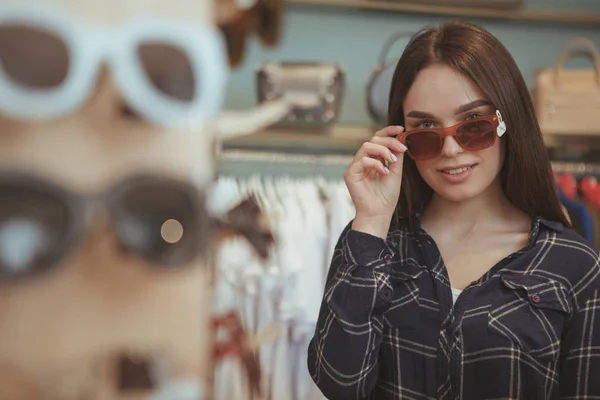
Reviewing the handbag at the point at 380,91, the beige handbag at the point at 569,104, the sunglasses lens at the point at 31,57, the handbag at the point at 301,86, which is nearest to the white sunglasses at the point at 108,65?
the sunglasses lens at the point at 31,57

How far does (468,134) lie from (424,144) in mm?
82

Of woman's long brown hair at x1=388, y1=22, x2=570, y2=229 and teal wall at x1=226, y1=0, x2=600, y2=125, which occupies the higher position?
teal wall at x1=226, y1=0, x2=600, y2=125

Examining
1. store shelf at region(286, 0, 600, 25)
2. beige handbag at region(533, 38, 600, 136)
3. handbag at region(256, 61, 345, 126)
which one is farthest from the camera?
store shelf at region(286, 0, 600, 25)

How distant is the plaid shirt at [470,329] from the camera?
3.57ft

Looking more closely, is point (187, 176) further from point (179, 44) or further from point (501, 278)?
point (501, 278)

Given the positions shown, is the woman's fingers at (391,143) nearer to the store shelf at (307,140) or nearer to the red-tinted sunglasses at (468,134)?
the red-tinted sunglasses at (468,134)

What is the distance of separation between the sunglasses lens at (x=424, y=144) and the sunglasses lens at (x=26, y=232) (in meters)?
0.75

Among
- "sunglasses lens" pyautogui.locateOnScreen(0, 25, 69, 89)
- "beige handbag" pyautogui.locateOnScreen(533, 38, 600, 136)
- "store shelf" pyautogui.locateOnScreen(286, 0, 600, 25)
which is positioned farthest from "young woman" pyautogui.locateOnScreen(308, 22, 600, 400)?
"store shelf" pyautogui.locateOnScreen(286, 0, 600, 25)

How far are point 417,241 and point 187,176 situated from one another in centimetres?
76

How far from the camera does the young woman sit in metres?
1.10

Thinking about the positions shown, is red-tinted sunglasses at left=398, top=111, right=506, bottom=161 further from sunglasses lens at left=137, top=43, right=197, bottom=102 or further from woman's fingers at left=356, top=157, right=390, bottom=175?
sunglasses lens at left=137, top=43, right=197, bottom=102

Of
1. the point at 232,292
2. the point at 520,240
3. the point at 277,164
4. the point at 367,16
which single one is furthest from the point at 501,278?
the point at 367,16

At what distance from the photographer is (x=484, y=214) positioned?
4.15 feet

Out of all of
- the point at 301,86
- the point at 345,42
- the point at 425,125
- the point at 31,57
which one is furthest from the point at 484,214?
the point at 345,42
